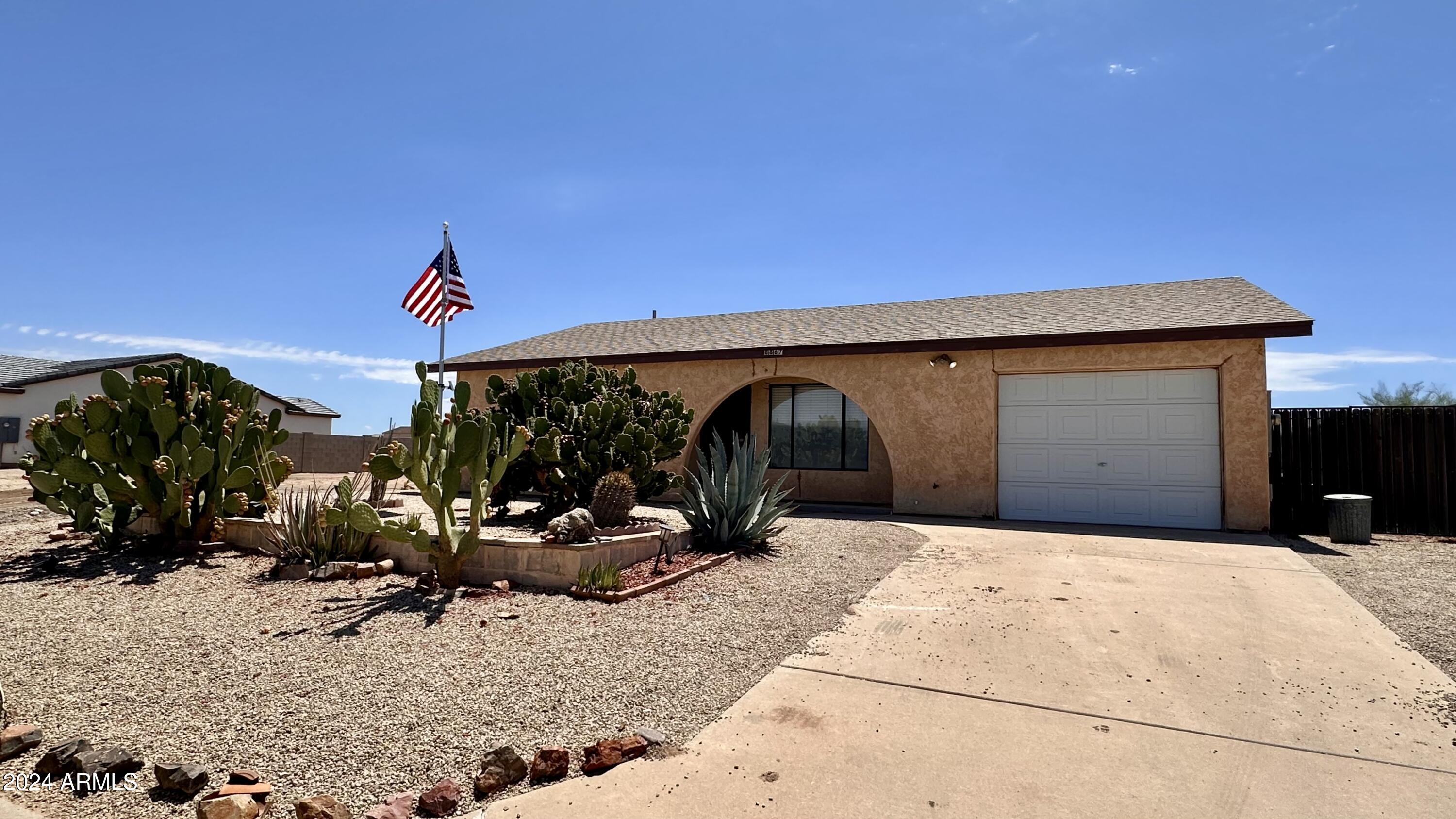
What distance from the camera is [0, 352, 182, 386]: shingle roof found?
25.8 m

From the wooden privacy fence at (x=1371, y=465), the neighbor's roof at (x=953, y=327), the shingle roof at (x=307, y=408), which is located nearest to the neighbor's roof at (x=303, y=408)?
A: the shingle roof at (x=307, y=408)

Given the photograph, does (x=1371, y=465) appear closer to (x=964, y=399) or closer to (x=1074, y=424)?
(x=1074, y=424)

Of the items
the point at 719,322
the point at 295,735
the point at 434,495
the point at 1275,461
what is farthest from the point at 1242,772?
the point at 719,322

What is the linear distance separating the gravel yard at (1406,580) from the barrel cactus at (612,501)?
6342 millimetres

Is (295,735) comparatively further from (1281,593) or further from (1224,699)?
(1281,593)

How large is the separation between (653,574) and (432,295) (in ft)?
34.8

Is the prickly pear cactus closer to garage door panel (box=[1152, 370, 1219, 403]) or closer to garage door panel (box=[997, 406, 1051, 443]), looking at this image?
garage door panel (box=[997, 406, 1051, 443])

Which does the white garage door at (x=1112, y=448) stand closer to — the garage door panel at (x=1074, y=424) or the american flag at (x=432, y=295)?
the garage door panel at (x=1074, y=424)

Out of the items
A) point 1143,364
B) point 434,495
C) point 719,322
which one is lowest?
point 434,495

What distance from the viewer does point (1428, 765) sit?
3443 mm

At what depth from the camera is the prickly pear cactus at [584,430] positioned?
8.10m

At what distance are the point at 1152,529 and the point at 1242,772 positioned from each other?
8.70 metres

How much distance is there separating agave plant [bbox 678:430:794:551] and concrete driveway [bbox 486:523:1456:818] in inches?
87.4

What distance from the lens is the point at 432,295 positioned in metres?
15.2
